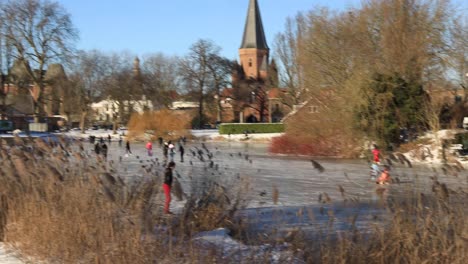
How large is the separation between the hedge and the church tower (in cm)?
3918

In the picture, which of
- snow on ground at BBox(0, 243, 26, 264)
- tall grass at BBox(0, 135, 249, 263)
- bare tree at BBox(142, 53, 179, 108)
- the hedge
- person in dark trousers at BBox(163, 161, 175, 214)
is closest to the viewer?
tall grass at BBox(0, 135, 249, 263)

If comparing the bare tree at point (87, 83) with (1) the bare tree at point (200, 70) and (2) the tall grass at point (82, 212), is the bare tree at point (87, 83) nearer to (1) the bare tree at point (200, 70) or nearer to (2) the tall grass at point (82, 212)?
(1) the bare tree at point (200, 70)

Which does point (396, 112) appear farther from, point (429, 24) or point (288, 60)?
point (288, 60)

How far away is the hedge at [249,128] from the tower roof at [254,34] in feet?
133

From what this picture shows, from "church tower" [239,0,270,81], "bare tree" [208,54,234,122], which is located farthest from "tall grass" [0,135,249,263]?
"church tower" [239,0,270,81]

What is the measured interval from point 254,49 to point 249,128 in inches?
1687

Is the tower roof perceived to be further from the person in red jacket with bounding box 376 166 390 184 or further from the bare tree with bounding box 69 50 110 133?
the person in red jacket with bounding box 376 166 390 184

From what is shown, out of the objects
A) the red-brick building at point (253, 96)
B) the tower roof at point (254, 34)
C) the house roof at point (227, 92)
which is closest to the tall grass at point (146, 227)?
the red-brick building at point (253, 96)

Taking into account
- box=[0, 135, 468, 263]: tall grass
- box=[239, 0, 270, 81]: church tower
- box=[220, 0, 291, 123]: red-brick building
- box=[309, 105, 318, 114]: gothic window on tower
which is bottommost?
box=[0, 135, 468, 263]: tall grass

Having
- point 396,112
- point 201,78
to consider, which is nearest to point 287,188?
point 396,112

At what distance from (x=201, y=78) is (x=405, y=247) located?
77227 millimetres

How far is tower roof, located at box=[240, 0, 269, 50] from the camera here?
10585cm

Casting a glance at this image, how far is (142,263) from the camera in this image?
6223 mm

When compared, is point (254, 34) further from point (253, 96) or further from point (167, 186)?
point (167, 186)
